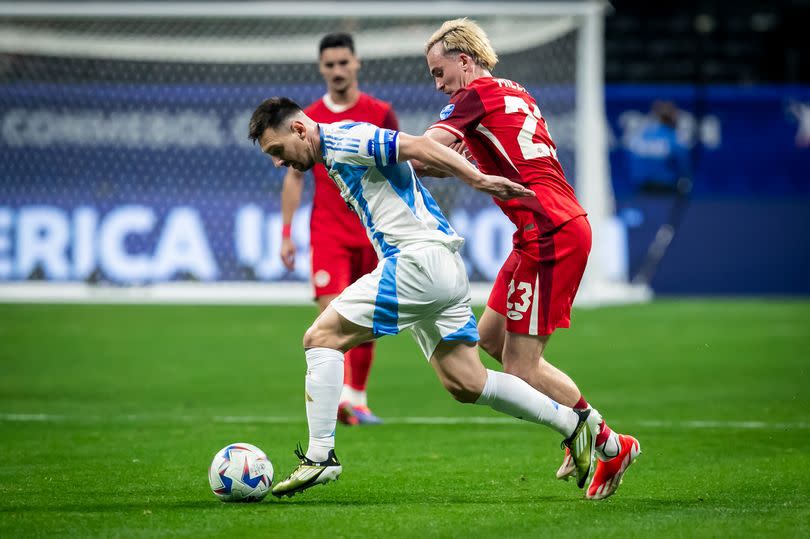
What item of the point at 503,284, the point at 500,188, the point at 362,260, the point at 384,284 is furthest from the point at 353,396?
the point at 500,188

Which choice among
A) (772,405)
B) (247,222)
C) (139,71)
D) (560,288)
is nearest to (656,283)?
(247,222)

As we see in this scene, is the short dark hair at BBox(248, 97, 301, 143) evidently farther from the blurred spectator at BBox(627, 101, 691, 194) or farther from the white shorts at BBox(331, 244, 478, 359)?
the blurred spectator at BBox(627, 101, 691, 194)

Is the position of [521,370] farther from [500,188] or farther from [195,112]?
[195,112]

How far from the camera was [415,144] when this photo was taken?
522cm

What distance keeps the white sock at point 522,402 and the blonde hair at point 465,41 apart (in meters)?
1.46

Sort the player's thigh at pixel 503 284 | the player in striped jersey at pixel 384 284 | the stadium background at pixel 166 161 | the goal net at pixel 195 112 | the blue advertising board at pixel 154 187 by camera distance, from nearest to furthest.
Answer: the player in striped jersey at pixel 384 284, the player's thigh at pixel 503 284, the goal net at pixel 195 112, the stadium background at pixel 166 161, the blue advertising board at pixel 154 187

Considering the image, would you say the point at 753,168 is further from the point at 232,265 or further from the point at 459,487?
the point at 459,487

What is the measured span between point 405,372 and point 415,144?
6083mm

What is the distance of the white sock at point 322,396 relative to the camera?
5430 millimetres

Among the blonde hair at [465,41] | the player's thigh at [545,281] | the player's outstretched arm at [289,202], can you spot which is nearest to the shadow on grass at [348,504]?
the player's thigh at [545,281]

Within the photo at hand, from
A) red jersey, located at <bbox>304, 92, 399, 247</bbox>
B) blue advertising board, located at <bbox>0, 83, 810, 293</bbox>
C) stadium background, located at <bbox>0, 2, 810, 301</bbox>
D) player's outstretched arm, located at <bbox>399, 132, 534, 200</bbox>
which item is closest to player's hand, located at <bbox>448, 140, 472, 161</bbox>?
player's outstretched arm, located at <bbox>399, 132, 534, 200</bbox>

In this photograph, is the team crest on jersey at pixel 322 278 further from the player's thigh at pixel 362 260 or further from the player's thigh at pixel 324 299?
the player's thigh at pixel 362 260

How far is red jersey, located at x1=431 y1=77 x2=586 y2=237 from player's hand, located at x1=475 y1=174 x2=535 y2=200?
460 mm

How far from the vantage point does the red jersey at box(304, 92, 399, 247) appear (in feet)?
27.5
